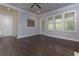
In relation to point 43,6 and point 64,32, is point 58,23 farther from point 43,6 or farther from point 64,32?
point 43,6

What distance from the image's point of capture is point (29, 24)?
5.55 ft

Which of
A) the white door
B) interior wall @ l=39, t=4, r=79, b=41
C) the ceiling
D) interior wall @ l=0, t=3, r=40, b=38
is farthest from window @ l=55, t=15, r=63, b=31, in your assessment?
the white door

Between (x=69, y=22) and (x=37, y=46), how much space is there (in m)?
0.75

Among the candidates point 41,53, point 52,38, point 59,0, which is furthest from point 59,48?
point 59,0

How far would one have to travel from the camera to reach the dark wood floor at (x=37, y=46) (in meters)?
1.56

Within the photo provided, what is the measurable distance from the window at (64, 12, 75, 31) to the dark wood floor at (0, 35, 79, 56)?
24 cm

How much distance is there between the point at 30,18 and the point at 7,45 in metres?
0.67

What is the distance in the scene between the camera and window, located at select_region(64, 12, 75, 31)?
154cm

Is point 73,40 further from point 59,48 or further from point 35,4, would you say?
point 35,4

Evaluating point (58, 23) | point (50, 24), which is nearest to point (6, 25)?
point (50, 24)

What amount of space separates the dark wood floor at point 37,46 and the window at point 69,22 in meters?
0.24

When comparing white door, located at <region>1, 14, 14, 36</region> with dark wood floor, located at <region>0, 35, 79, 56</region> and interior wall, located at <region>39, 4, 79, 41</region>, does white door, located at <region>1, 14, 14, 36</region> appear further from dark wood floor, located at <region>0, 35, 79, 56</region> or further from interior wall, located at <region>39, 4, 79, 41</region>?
interior wall, located at <region>39, 4, 79, 41</region>

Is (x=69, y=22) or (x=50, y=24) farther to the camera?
(x=50, y=24)

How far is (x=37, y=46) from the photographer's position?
5.38 feet
